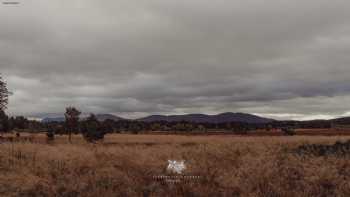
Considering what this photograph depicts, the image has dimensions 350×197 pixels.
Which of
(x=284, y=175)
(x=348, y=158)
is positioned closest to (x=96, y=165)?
(x=284, y=175)

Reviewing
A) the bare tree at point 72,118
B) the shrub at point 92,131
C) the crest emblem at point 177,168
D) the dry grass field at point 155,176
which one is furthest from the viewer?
the bare tree at point 72,118

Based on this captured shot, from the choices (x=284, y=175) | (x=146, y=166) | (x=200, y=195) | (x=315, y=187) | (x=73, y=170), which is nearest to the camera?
(x=200, y=195)

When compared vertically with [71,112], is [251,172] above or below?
below

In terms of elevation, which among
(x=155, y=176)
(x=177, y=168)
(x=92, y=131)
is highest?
(x=92, y=131)

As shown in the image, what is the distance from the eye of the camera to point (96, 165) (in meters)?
12.4

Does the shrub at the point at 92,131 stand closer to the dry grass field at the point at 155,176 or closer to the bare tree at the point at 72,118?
the bare tree at the point at 72,118

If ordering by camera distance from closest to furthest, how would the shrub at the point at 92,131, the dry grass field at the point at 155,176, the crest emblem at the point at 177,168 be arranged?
the dry grass field at the point at 155,176 < the crest emblem at the point at 177,168 < the shrub at the point at 92,131

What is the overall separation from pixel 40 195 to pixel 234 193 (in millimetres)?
4964

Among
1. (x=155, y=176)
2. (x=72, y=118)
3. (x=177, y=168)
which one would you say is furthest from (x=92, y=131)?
(x=155, y=176)

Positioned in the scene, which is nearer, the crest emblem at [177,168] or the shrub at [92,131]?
the crest emblem at [177,168]

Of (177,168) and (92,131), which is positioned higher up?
(92,131)

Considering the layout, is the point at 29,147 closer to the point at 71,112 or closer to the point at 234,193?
the point at 234,193

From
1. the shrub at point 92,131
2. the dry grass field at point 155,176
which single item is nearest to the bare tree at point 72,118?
the shrub at point 92,131

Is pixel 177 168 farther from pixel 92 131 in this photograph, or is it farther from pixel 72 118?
pixel 72 118
